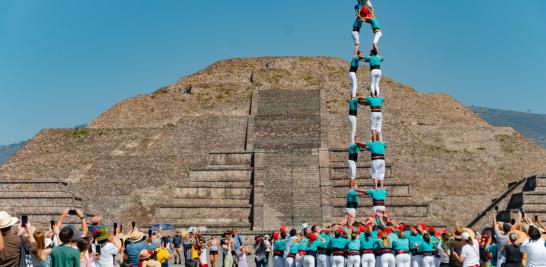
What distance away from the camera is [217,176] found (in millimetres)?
42656

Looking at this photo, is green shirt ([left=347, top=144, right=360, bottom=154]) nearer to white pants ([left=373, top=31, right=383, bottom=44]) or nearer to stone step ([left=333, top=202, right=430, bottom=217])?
white pants ([left=373, top=31, right=383, bottom=44])

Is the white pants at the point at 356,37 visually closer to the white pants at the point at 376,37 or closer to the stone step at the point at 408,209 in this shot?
the white pants at the point at 376,37

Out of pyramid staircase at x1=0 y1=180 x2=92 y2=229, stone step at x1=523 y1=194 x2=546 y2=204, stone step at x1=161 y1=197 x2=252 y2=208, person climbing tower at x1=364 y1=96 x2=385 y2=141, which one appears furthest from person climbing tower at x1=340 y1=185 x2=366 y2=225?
pyramid staircase at x1=0 y1=180 x2=92 y2=229

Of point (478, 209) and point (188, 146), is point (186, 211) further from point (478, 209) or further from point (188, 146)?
point (478, 209)

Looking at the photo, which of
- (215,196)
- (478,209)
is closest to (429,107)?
(478,209)

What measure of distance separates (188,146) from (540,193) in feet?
63.4

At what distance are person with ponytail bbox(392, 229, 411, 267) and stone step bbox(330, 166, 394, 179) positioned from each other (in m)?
22.6

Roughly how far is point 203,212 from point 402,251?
21477mm

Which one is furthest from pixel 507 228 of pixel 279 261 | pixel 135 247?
pixel 135 247

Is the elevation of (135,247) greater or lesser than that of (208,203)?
lesser

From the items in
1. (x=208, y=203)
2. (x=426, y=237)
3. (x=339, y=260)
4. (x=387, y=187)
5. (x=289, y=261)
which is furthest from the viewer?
(x=387, y=187)

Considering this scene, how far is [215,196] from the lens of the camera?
1636 inches

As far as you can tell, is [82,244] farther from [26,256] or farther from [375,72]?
[375,72]

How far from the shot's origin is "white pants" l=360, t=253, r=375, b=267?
65.5 ft
